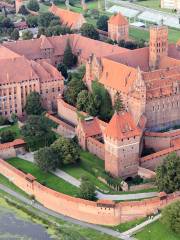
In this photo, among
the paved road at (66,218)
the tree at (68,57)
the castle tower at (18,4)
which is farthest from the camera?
the castle tower at (18,4)

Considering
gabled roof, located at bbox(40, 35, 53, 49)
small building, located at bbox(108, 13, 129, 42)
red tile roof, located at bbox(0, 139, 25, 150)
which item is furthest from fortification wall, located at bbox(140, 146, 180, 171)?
small building, located at bbox(108, 13, 129, 42)

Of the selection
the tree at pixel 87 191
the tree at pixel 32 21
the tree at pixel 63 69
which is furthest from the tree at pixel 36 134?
the tree at pixel 32 21

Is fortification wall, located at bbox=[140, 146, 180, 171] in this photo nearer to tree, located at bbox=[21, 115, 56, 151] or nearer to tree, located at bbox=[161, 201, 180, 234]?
tree, located at bbox=[21, 115, 56, 151]

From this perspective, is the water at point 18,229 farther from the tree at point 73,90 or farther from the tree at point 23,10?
the tree at point 23,10

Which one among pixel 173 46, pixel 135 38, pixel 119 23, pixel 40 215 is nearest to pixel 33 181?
pixel 40 215

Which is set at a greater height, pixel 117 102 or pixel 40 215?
pixel 117 102

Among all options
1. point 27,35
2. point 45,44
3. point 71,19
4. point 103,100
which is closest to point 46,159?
point 103,100

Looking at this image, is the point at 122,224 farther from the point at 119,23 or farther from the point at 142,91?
the point at 119,23

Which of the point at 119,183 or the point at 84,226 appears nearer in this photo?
the point at 84,226
